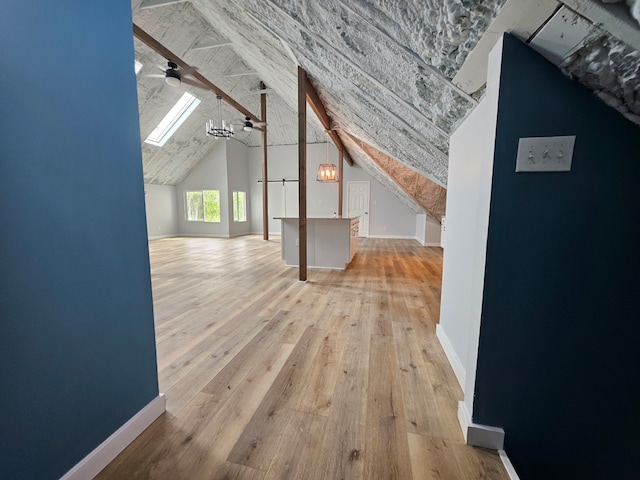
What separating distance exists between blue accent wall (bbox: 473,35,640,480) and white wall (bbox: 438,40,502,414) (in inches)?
1.8

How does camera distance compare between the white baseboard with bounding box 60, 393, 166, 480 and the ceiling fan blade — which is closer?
the white baseboard with bounding box 60, 393, 166, 480

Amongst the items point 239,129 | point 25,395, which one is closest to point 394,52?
point 25,395

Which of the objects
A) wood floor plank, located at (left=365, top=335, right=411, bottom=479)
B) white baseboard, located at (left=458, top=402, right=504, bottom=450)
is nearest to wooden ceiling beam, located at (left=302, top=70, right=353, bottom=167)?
wood floor plank, located at (left=365, top=335, right=411, bottom=479)

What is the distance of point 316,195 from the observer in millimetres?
9539

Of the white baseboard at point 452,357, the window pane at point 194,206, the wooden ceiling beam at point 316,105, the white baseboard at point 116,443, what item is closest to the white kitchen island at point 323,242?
the wooden ceiling beam at point 316,105

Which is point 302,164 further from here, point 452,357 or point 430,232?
point 430,232

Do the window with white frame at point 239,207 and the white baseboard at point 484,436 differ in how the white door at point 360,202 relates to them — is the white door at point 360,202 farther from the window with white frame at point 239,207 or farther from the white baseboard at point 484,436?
the white baseboard at point 484,436

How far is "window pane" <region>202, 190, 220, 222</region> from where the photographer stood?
9.14 meters

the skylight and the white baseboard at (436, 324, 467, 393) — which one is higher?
the skylight

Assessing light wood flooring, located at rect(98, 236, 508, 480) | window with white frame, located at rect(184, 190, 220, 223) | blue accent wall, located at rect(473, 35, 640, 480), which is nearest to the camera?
blue accent wall, located at rect(473, 35, 640, 480)

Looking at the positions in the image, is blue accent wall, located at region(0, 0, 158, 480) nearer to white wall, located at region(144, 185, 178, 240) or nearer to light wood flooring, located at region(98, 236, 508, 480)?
light wood flooring, located at region(98, 236, 508, 480)

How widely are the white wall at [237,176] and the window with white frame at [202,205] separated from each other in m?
0.50

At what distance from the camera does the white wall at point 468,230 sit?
1.06 meters

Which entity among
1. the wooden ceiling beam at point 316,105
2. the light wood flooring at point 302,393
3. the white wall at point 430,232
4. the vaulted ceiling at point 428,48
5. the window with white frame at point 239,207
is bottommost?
the light wood flooring at point 302,393
